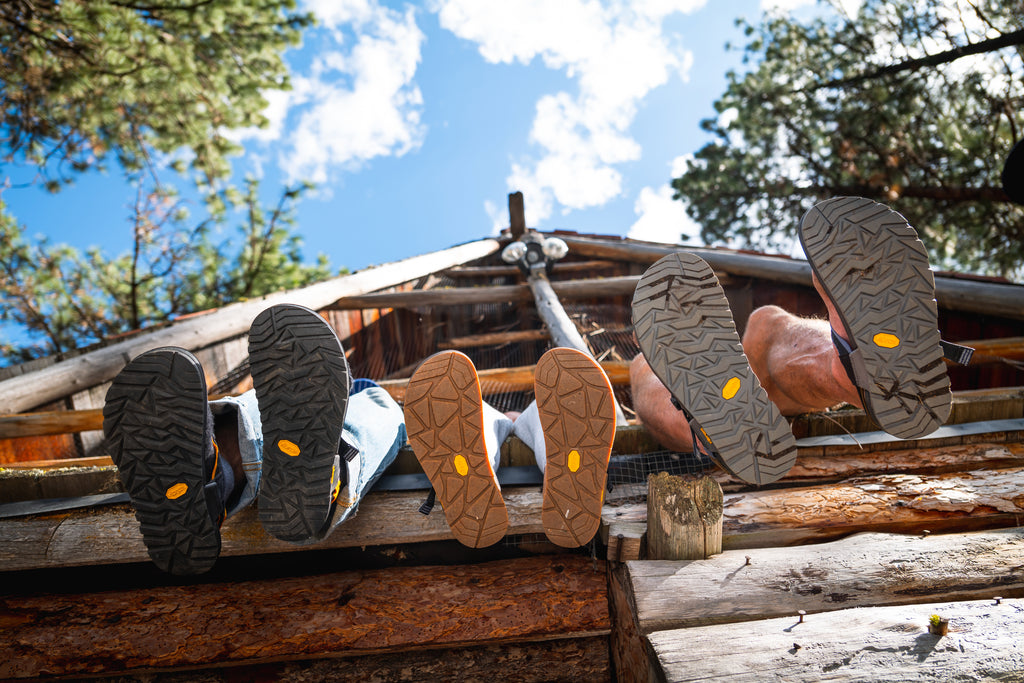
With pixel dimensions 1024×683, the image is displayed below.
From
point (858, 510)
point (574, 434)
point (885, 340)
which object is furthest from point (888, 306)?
point (574, 434)

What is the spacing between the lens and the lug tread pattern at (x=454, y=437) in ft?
4.51

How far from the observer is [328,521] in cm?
140

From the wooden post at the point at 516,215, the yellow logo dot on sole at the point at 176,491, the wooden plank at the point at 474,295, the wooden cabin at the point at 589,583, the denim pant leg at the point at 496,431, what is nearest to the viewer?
the wooden cabin at the point at 589,583

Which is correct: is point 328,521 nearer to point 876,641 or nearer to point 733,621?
point 733,621

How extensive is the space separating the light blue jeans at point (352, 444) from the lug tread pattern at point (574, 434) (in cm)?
56

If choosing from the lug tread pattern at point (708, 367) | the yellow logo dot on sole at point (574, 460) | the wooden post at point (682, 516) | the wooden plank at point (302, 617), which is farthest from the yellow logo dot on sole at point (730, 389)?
the wooden plank at point (302, 617)

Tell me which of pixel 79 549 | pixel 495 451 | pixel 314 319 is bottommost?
pixel 79 549

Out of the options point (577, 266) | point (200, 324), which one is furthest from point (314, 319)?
point (577, 266)

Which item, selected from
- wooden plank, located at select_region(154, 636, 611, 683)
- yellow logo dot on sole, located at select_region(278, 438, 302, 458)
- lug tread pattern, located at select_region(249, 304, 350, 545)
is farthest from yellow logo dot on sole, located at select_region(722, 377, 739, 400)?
yellow logo dot on sole, located at select_region(278, 438, 302, 458)

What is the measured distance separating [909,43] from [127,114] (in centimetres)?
993

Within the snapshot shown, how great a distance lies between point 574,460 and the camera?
1363mm

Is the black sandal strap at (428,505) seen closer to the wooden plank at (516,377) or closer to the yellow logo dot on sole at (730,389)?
the yellow logo dot on sole at (730,389)

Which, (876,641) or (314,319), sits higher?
(314,319)

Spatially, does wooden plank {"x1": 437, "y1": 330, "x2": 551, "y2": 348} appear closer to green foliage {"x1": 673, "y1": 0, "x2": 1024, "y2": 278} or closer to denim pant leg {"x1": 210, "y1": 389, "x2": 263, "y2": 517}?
denim pant leg {"x1": 210, "y1": 389, "x2": 263, "y2": 517}
